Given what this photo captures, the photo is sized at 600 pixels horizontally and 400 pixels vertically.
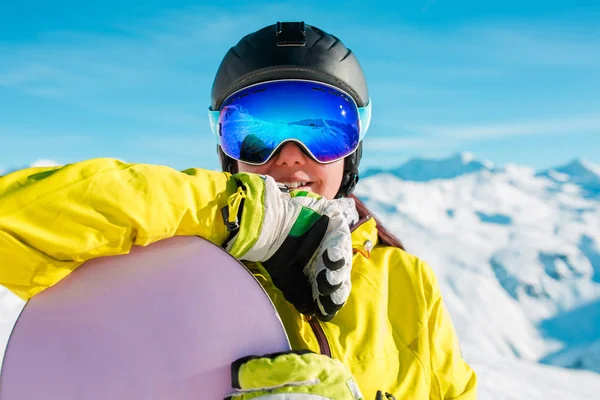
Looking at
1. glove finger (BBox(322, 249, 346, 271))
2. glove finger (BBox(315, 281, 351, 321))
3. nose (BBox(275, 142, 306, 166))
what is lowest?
glove finger (BBox(315, 281, 351, 321))

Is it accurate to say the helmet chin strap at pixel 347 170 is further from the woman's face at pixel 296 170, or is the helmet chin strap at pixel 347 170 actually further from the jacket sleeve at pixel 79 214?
the jacket sleeve at pixel 79 214

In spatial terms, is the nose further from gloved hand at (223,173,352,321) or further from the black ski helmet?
gloved hand at (223,173,352,321)

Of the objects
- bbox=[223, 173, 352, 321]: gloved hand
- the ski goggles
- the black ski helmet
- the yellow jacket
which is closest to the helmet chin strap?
the black ski helmet

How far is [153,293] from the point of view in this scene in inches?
62.7

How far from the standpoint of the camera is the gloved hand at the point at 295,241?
1.66m

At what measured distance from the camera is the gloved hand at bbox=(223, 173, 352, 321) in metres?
1.66

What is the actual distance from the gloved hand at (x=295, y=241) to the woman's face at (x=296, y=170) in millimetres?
695

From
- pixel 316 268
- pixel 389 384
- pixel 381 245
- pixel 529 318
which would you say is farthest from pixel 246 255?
pixel 529 318

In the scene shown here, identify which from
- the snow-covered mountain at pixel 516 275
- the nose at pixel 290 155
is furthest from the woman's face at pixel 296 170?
the snow-covered mountain at pixel 516 275

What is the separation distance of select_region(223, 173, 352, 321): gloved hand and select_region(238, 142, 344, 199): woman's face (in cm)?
70

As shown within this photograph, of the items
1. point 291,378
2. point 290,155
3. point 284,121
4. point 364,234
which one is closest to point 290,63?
point 284,121

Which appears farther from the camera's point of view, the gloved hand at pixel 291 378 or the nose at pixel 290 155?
the nose at pixel 290 155

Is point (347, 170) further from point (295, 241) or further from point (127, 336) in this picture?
point (127, 336)

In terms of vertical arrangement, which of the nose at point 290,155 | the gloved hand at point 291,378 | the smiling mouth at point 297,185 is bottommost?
the gloved hand at point 291,378
